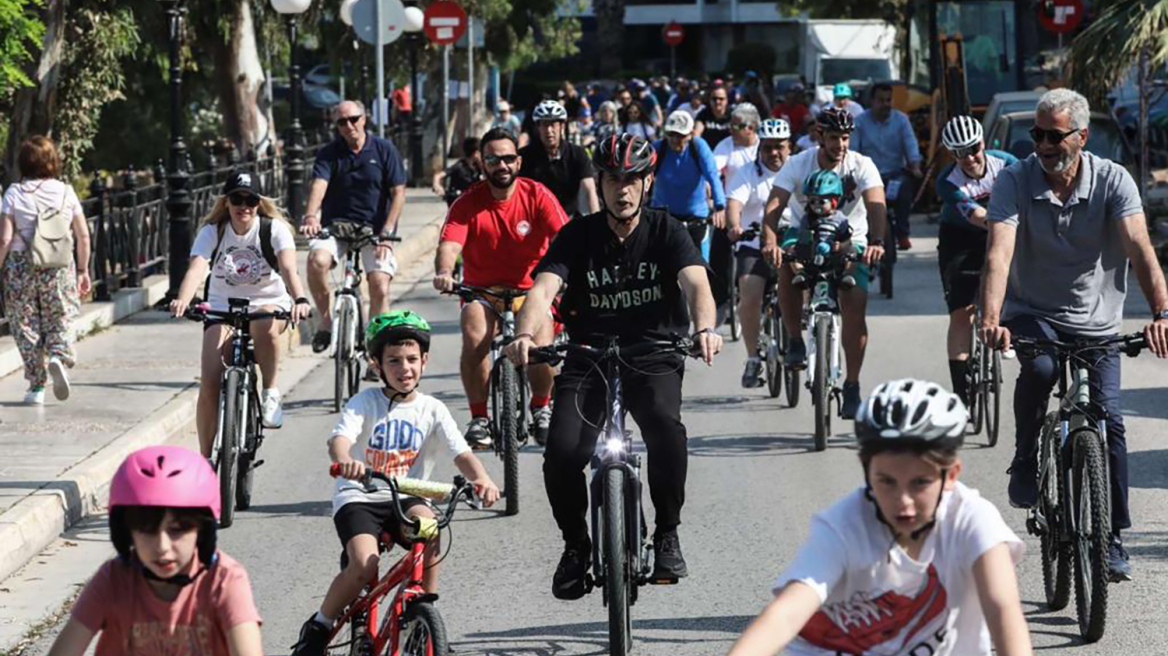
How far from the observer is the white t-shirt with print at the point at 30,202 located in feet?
43.2

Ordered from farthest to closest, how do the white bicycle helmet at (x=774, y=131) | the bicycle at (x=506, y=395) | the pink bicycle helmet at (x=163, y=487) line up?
the white bicycle helmet at (x=774, y=131)
the bicycle at (x=506, y=395)
the pink bicycle helmet at (x=163, y=487)

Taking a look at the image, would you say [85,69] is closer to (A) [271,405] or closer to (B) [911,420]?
(A) [271,405]

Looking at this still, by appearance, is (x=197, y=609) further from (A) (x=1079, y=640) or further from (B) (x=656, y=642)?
(A) (x=1079, y=640)

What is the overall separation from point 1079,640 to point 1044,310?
4.11 feet

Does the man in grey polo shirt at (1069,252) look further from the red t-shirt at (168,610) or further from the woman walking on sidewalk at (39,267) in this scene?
the woman walking on sidewalk at (39,267)

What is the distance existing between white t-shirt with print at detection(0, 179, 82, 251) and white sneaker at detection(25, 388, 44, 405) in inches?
34.9

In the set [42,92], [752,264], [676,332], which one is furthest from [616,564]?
[42,92]

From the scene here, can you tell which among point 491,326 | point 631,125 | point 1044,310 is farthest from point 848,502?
Result: point 631,125

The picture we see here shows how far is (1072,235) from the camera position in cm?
800

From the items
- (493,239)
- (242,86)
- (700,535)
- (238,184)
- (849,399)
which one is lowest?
(700,535)

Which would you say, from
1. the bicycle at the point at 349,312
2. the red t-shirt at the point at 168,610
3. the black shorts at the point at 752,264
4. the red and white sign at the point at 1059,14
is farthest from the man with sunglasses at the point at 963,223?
the red and white sign at the point at 1059,14

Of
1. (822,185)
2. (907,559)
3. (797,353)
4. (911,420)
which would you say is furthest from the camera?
(797,353)

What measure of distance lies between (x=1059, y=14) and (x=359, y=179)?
1878 cm

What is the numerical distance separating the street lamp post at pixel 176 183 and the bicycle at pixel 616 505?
441 inches
